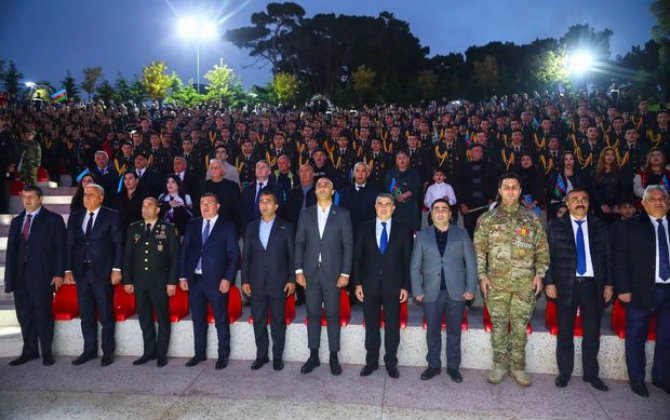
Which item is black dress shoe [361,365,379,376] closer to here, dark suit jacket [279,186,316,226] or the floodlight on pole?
dark suit jacket [279,186,316,226]

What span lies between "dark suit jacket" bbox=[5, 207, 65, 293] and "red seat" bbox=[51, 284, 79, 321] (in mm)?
234

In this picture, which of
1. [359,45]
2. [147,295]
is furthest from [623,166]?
[359,45]

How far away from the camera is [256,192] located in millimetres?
6316

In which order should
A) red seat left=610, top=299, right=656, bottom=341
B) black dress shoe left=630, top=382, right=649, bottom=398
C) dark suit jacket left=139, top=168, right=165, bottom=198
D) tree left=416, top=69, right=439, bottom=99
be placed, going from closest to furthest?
black dress shoe left=630, top=382, right=649, bottom=398
red seat left=610, top=299, right=656, bottom=341
dark suit jacket left=139, top=168, right=165, bottom=198
tree left=416, top=69, right=439, bottom=99

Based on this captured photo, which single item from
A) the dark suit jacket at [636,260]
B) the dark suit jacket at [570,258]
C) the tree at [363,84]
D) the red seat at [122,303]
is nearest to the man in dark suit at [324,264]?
the dark suit jacket at [570,258]

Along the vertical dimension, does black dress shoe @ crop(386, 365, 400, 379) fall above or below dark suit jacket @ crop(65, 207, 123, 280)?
below

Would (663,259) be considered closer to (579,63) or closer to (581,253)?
(581,253)

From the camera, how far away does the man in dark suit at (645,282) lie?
4.30 m

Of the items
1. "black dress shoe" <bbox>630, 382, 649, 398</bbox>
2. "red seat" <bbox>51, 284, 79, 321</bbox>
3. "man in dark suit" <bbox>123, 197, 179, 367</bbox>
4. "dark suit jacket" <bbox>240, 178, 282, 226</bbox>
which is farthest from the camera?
"dark suit jacket" <bbox>240, 178, 282, 226</bbox>

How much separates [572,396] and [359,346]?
78.1 inches

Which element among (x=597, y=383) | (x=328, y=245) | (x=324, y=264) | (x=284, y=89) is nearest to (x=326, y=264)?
(x=324, y=264)

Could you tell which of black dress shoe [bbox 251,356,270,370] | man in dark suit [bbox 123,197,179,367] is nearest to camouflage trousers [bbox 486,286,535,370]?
black dress shoe [bbox 251,356,270,370]

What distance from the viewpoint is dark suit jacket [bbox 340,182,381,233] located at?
5941 mm

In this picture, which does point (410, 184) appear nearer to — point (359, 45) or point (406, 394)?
point (406, 394)
